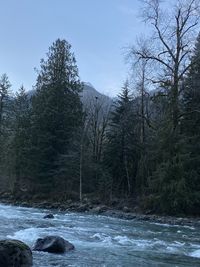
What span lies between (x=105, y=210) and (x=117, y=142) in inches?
519

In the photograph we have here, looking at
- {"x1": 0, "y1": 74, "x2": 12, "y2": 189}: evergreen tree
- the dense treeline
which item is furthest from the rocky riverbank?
{"x1": 0, "y1": 74, "x2": 12, "y2": 189}: evergreen tree

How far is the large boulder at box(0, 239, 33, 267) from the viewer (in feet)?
39.7

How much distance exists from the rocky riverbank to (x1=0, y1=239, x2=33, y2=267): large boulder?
61.0 ft

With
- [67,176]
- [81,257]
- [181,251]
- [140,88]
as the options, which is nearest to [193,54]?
[140,88]

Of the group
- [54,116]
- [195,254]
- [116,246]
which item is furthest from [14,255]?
[54,116]

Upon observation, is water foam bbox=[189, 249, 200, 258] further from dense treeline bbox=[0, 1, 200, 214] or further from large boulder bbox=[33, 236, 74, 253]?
dense treeline bbox=[0, 1, 200, 214]

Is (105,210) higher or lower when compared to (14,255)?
higher

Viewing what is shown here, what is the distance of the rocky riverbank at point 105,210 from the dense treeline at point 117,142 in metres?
1.38

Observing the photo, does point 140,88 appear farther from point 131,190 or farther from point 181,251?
point 181,251

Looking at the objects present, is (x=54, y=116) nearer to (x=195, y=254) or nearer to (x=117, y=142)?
(x=117, y=142)

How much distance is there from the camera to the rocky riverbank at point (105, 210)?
31283 mm

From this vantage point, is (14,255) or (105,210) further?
(105,210)

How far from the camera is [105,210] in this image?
3731 centimetres

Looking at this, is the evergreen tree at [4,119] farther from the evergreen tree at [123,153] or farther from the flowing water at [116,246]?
the flowing water at [116,246]
